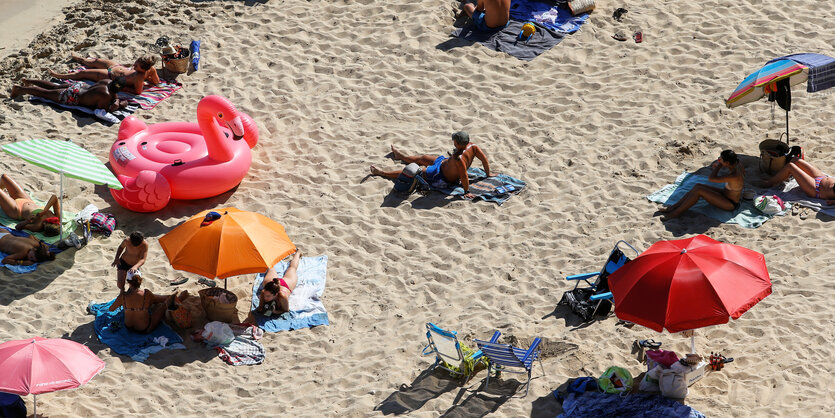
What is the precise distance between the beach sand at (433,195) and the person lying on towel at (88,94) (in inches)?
9.5

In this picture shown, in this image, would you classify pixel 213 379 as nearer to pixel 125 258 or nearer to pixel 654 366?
pixel 125 258

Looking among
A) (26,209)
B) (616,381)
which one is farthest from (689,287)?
(26,209)

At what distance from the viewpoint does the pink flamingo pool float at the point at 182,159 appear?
39.4 feet

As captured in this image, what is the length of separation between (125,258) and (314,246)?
7.50ft

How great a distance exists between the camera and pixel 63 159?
422 inches

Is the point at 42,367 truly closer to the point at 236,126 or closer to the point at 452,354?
the point at 452,354

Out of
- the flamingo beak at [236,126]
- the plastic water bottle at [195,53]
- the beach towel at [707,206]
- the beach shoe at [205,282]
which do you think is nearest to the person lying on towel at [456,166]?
the flamingo beak at [236,126]

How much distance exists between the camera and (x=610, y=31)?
15156mm

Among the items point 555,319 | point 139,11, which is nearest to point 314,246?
point 555,319

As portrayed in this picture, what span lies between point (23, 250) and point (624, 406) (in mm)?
7133

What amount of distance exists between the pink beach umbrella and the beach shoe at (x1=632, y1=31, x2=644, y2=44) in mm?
9745

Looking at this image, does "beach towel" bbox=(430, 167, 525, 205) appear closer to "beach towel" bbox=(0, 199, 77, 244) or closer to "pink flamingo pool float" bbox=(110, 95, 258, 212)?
"pink flamingo pool float" bbox=(110, 95, 258, 212)

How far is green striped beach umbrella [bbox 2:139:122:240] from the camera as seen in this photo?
10.6 metres

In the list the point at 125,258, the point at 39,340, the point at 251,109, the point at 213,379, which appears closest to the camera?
the point at 39,340
